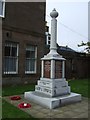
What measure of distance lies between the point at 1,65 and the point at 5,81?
4.04 ft

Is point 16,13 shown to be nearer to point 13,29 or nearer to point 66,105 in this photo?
point 13,29

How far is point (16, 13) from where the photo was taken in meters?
15.5

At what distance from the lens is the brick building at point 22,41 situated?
583 inches

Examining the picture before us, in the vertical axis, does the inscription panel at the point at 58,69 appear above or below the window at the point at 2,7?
below

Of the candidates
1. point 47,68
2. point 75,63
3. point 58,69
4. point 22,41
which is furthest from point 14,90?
point 75,63

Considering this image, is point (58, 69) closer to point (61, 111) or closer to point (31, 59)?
point (61, 111)

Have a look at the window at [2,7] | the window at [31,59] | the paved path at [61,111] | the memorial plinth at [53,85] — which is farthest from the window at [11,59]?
the paved path at [61,111]

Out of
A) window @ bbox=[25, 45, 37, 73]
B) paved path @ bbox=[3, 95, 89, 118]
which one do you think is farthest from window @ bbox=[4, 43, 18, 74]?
paved path @ bbox=[3, 95, 89, 118]

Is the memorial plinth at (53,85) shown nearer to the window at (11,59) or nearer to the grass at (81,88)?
the grass at (81,88)

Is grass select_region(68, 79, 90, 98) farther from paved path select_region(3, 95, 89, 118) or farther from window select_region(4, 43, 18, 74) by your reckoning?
window select_region(4, 43, 18, 74)

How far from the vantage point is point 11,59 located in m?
15.3

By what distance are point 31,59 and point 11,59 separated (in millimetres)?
2072

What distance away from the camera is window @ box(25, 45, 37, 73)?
16531 millimetres

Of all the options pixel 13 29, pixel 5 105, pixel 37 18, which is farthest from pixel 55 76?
pixel 37 18
